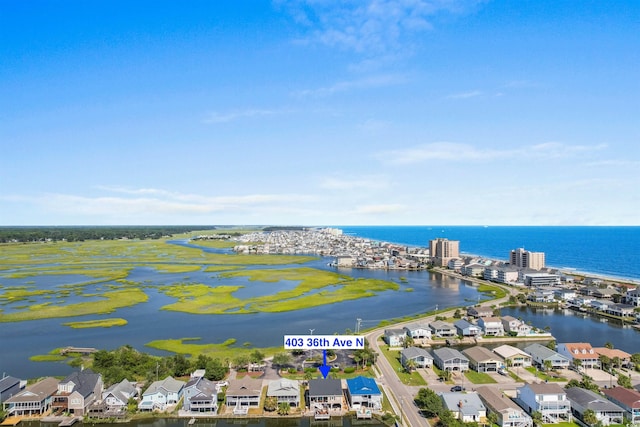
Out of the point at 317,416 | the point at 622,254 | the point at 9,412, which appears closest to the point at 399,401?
the point at 317,416

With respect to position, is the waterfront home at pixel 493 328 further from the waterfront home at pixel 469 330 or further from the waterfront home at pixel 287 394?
the waterfront home at pixel 287 394

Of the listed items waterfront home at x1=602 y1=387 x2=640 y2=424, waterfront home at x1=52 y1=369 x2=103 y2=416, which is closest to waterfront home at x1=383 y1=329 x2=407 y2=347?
waterfront home at x1=602 y1=387 x2=640 y2=424

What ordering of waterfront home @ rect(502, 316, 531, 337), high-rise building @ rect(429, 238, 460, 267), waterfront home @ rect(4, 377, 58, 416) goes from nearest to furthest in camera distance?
waterfront home @ rect(4, 377, 58, 416)
waterfront home @ rect(502, 316, 531, 337)
high-rise building @ rect(429, 238, 460, 267)

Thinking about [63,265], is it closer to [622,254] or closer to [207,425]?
[207,425]

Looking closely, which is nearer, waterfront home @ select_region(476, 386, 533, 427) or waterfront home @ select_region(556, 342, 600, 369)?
waterfront home @ select_region(476, 386, 533, 427)

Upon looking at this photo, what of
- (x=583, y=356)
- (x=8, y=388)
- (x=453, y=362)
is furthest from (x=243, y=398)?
(x=583, y=356)

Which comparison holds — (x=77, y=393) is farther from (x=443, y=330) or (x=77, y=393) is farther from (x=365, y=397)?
(x=443, y=330)

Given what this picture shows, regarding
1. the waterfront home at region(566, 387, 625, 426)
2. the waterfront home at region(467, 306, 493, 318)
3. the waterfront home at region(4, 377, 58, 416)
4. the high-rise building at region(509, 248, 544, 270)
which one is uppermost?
the high-rise building at region(509, 248, 544, 270)

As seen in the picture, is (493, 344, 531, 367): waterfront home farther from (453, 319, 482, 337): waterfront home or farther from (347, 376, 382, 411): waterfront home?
(347, 376, 382, 411): waterfront home
